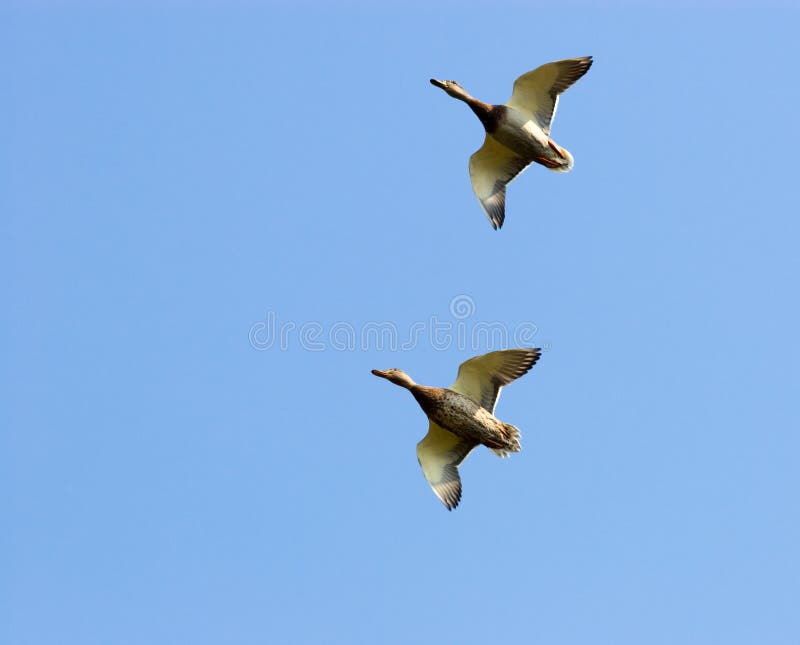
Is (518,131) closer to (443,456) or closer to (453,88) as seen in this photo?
(453,88)

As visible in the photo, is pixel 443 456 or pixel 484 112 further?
pixel 484 112

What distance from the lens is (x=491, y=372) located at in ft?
57.6

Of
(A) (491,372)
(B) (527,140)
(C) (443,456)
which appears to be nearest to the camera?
(A) (491,372)

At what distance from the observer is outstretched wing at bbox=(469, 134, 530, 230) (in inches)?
770

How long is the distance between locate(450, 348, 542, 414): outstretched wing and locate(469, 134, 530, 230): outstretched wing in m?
2.94

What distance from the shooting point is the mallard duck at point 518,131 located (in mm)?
18750

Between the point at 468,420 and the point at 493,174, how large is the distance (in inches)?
173

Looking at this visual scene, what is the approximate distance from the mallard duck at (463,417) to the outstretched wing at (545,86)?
13.4 ft

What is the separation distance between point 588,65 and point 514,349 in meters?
4.66

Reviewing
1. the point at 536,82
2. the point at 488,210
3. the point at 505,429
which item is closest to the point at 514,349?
the point at 505,429

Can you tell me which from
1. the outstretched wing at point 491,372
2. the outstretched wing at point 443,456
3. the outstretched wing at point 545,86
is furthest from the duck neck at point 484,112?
the outstretched wing at point 443,456

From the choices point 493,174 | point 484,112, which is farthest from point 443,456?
point 484,112

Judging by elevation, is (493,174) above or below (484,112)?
below

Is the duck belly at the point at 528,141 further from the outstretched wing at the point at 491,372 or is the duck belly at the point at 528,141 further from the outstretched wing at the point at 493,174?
the outstretched wing at the point at 491,372
